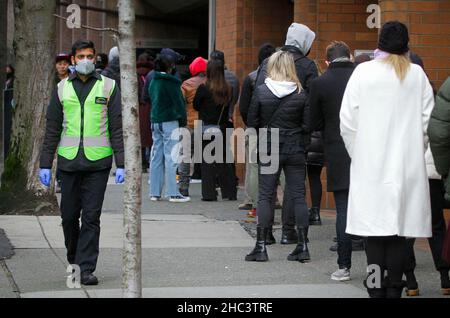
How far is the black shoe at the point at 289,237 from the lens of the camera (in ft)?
35.2

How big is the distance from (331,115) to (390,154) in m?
1.88

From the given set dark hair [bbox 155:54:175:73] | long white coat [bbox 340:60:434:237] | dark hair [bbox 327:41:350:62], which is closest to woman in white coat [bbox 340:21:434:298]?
long white coat [bbox 340:60:434:237]

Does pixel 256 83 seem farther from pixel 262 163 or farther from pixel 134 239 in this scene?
pixel 134 239

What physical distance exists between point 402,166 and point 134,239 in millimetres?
1831

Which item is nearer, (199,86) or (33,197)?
(33,197)

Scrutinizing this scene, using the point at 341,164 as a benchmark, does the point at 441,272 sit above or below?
below

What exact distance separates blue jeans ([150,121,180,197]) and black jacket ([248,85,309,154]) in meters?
4.51

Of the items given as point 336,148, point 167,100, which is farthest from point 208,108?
point 336,148

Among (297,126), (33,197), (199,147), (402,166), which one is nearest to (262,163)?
(297,126)

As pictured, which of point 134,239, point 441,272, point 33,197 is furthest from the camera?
point 33,197

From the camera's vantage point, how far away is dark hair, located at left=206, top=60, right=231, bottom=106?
542 inches

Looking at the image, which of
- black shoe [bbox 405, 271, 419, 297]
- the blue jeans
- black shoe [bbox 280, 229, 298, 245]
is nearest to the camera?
black shoe [bbox 405, 271, 419, 297]

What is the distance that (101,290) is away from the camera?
8289 mm

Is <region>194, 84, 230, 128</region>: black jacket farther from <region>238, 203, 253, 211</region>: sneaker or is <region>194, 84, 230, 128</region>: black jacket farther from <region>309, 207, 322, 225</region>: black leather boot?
<region>309, 207, 322, 225</region>: black leather boot
